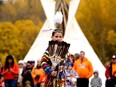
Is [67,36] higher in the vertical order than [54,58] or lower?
higher

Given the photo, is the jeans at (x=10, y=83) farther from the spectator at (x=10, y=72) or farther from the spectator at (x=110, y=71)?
the spectator at (x=110, y=71)

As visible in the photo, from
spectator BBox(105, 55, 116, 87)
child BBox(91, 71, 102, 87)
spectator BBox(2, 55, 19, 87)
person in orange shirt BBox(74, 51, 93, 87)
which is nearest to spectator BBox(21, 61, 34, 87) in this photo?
spectator BBox(2, 55, 19, 87)

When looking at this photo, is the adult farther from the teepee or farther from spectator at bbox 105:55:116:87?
the teepee

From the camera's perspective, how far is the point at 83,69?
19.6 m

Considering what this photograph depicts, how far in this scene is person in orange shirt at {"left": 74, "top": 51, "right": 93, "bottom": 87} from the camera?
19.5 meters

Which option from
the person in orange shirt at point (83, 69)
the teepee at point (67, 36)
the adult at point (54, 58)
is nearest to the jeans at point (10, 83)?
the person in orange shirt at point (83, 69)

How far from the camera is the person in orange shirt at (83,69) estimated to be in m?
19.5

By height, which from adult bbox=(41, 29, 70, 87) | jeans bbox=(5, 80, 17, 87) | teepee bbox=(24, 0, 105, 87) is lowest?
adult bbox=(41, 29, 70, 87)

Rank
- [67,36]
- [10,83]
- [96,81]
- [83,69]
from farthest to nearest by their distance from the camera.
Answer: [67,36] < [96,81] < [83,69] < [10,83]

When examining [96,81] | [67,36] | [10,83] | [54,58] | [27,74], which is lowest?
[54,58]

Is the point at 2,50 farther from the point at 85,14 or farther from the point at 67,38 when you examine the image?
the point at 67,38

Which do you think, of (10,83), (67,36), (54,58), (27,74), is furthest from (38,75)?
(54,58)

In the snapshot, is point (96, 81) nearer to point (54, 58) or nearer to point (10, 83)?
point (10, 83)

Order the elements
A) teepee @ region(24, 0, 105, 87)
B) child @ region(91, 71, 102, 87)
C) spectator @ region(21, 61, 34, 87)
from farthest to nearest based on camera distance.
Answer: teepee @ region(24, 0, 105, 87) < child @ region(91, 71, 102, 87) < spectator @ region(21, 61, 34, 87)
